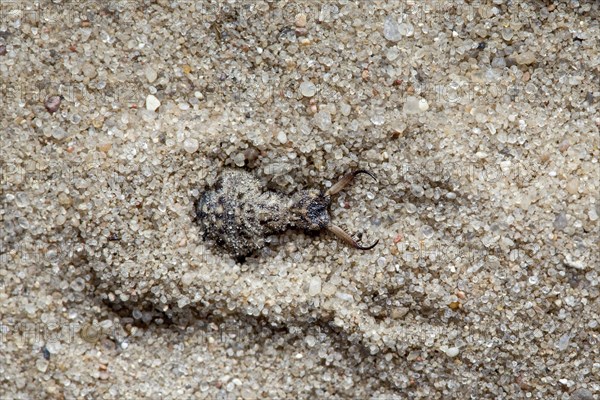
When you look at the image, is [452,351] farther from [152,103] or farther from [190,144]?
[152,103]

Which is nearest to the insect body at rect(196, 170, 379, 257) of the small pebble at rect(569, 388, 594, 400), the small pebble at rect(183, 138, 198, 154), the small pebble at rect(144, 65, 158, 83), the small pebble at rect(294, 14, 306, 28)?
the small pebble at rect(183, 138, 198, 154)

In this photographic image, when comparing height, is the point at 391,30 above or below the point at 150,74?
above

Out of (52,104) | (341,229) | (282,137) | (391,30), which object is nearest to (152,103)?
(52,104)

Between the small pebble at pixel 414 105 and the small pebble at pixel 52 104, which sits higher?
the small pebble at pixel 414 105

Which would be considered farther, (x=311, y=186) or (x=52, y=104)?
(x=311, y=186)

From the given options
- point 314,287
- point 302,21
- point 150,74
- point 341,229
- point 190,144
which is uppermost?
point 302,21

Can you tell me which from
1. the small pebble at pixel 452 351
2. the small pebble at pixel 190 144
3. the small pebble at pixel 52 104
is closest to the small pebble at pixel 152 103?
the small pebble at pixel 190 144

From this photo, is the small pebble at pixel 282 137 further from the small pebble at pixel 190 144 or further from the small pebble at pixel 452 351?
the small pebble at pixel 452 351

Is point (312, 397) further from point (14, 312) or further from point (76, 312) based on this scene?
point (14, 312)
